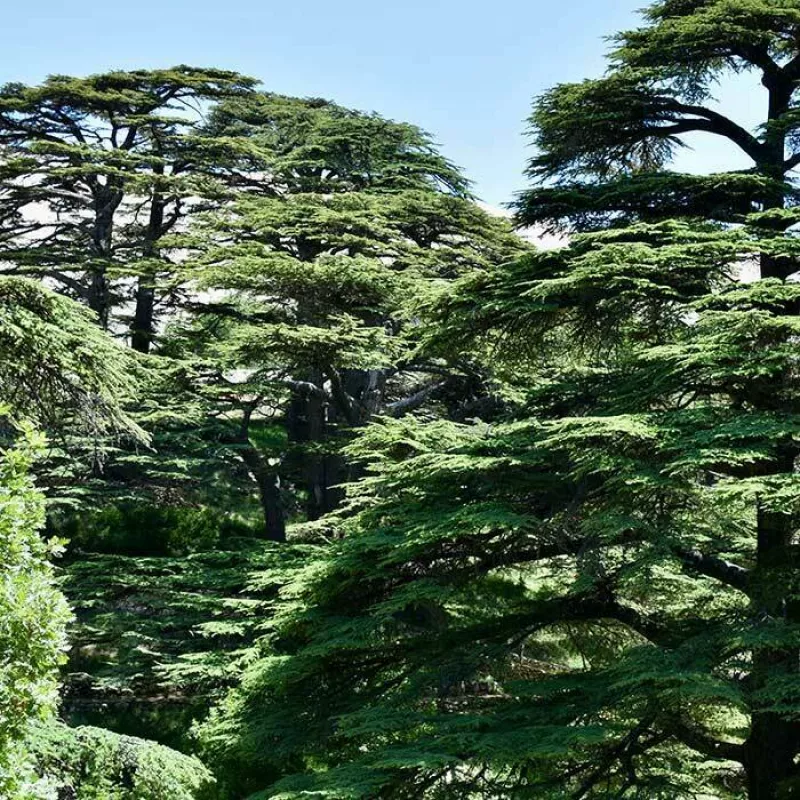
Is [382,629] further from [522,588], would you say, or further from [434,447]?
[522,588]

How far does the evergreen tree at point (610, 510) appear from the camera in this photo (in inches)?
294

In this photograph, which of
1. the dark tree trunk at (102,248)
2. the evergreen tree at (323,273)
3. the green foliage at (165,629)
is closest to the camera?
the green foliage at (165,629)

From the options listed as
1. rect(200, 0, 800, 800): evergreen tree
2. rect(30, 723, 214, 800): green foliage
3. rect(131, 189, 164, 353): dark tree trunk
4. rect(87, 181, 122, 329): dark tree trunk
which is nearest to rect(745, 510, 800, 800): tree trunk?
rect(200, 0, 800, 800): evergreen tree

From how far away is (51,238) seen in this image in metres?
27.4

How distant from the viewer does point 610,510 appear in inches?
310

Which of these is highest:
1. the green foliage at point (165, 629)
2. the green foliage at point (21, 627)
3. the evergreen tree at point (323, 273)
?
the evergreen tree at point (323, 273)

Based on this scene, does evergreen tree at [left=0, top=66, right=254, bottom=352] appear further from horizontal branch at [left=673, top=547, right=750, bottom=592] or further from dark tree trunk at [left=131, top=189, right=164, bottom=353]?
horizontal branch at [left=673, top=547, right=750, bottom=592]

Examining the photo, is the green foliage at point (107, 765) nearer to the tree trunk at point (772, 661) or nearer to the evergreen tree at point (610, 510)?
the evergreen tree at point (610, 510)

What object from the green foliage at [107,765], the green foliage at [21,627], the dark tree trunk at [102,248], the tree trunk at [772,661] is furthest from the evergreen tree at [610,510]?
the dark tree trunk at [102,248]

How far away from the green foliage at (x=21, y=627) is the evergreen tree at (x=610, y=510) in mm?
2473

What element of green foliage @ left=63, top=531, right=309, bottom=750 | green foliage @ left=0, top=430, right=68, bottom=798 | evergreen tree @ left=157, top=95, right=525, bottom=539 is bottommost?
green foliage @ left=63, top=531, right=309, bottom=750

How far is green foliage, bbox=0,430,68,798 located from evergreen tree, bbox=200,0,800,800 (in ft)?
8.11

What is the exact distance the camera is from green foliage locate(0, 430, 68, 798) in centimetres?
536

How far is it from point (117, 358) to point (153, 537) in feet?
47.3
